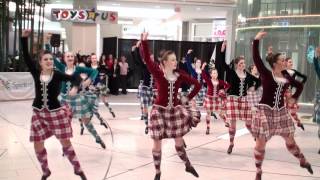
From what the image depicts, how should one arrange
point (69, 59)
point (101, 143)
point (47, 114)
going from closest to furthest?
point (47, 114) → point (69, 59) → point (101, 143)

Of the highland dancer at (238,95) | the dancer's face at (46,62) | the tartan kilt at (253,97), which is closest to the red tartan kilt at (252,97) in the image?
the tartan kilt at (253,97)

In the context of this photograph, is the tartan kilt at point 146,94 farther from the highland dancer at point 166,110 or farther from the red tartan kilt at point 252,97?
the highland dancer at point 166,110

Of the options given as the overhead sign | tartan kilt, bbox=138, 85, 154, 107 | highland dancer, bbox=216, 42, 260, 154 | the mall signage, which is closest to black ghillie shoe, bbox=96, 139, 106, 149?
highland dancer, bbox=216, 42, 260, 154

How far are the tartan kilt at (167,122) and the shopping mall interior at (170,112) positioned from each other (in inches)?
0.4

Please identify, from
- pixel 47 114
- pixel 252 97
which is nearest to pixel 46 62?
pixel 47 114

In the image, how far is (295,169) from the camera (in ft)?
18.3

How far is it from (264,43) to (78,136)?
8.70m

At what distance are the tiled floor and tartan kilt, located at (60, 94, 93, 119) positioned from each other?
20.3 inches

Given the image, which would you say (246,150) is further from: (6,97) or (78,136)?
(6,97)

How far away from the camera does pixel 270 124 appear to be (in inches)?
181

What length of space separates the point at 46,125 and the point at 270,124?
86.9 inches

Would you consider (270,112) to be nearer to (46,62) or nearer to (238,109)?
(238,109)

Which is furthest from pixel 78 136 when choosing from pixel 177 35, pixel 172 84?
pixel 177 35

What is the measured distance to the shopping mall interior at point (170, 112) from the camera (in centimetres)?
457
